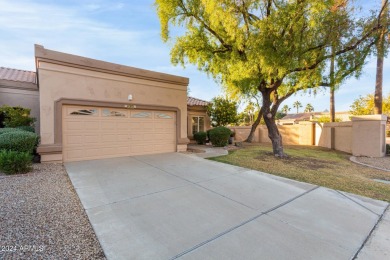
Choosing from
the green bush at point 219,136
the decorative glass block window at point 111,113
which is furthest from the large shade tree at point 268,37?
the decorative glass block window at point 111,113

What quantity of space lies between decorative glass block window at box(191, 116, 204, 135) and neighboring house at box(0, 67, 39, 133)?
1044 centimetres

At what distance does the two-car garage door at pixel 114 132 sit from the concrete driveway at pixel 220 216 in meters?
2.51

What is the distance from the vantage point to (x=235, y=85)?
33.4ft

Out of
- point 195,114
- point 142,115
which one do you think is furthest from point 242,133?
point 142,115

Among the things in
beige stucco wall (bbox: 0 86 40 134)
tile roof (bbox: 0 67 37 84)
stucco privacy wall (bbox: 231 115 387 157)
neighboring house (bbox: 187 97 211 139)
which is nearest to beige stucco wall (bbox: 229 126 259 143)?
stucco privacy wall (bbox: 231 115 387 157)

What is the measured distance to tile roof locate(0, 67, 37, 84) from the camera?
12086 millimetres

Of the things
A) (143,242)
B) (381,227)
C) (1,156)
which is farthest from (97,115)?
(381,227)

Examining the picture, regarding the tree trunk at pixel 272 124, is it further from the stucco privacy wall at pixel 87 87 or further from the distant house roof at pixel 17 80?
the distant house roof at pixel 17 80

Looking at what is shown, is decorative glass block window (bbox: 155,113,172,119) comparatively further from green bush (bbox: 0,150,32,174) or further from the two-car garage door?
green bush (bbox: 0,150,32,174)

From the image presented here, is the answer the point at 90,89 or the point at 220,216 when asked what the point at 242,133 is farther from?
the point at 220,216

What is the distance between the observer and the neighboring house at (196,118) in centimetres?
1652

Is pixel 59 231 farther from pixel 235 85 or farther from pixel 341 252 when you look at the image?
pixel 235 85

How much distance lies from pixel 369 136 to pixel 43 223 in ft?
52.3

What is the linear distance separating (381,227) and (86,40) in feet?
41.3
